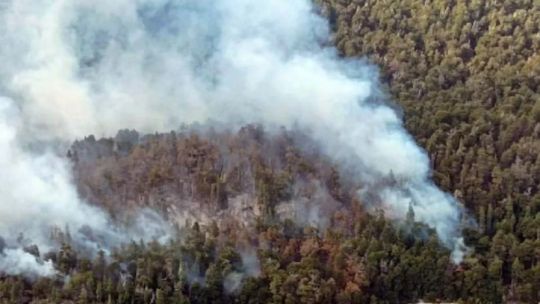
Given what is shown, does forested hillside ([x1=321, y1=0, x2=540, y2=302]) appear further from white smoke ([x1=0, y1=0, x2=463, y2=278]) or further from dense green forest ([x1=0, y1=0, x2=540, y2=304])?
white smoke ([x1=0, y1=0, x2=463, y2=278])

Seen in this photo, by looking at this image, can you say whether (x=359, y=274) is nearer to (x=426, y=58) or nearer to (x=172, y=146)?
(x=172, y=146)

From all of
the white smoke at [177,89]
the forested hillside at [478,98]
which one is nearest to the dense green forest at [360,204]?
the forested hillside at [478,98]

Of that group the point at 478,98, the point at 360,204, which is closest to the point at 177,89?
the point at 360,204

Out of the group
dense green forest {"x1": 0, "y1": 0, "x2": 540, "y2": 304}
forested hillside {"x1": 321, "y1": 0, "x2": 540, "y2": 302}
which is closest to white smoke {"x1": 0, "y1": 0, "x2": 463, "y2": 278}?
forested hillside {"x1": 321, "y1": 0, "x2": 540, "y2": 302}

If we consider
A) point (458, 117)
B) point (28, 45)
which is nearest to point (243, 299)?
point (458, 117)

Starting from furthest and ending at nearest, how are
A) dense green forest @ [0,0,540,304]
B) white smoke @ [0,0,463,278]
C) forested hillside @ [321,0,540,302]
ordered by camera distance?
white smoke @ [0,0,463,278]
forested hillside @ [321,0,540,302]
dense green forest @ [0,0,540,304]

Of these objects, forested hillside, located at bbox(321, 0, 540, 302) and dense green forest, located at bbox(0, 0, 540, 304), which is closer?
dense green forest, located at bbox(0, 0, 540, 304)
